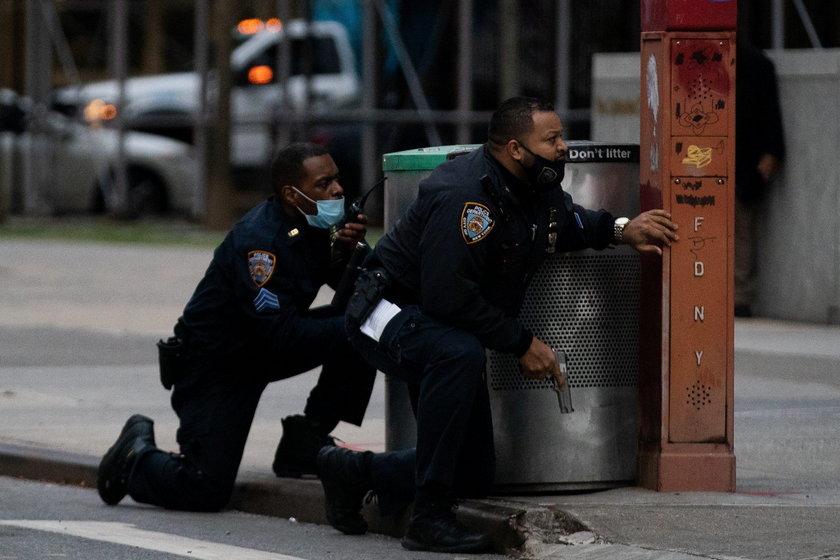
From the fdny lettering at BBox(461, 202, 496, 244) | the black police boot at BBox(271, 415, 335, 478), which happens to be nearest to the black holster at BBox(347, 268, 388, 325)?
the fdny lettering at BBox(461, 202, 496, 244)

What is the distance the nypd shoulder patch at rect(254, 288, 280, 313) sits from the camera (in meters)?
6.48

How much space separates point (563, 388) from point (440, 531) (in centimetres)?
60

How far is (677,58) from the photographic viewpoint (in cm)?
604

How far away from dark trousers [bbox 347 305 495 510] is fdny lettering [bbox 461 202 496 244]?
12.7 inches

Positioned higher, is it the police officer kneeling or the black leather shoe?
the police officer kneeling

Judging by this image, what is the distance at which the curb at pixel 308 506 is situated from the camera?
19.0 feet

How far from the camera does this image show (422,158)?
6289 millimetres

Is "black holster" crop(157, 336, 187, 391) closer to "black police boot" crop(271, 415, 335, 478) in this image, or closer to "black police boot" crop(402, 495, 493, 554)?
"black police boot" crop(271, 415, 335, 478)

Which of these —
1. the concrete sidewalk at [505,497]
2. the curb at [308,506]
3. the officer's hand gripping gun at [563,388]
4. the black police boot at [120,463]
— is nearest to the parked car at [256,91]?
the concrete sidewalk at [505,497]

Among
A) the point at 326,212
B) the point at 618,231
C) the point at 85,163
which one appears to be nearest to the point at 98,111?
the point at 85,163

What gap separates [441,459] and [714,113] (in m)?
1.48

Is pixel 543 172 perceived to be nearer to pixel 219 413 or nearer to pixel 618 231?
pixel 618 231

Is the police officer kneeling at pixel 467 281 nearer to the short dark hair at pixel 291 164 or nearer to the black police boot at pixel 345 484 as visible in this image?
the black police boot at pixel 345 484

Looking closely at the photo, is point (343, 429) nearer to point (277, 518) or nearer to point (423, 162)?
point (277, 518)
